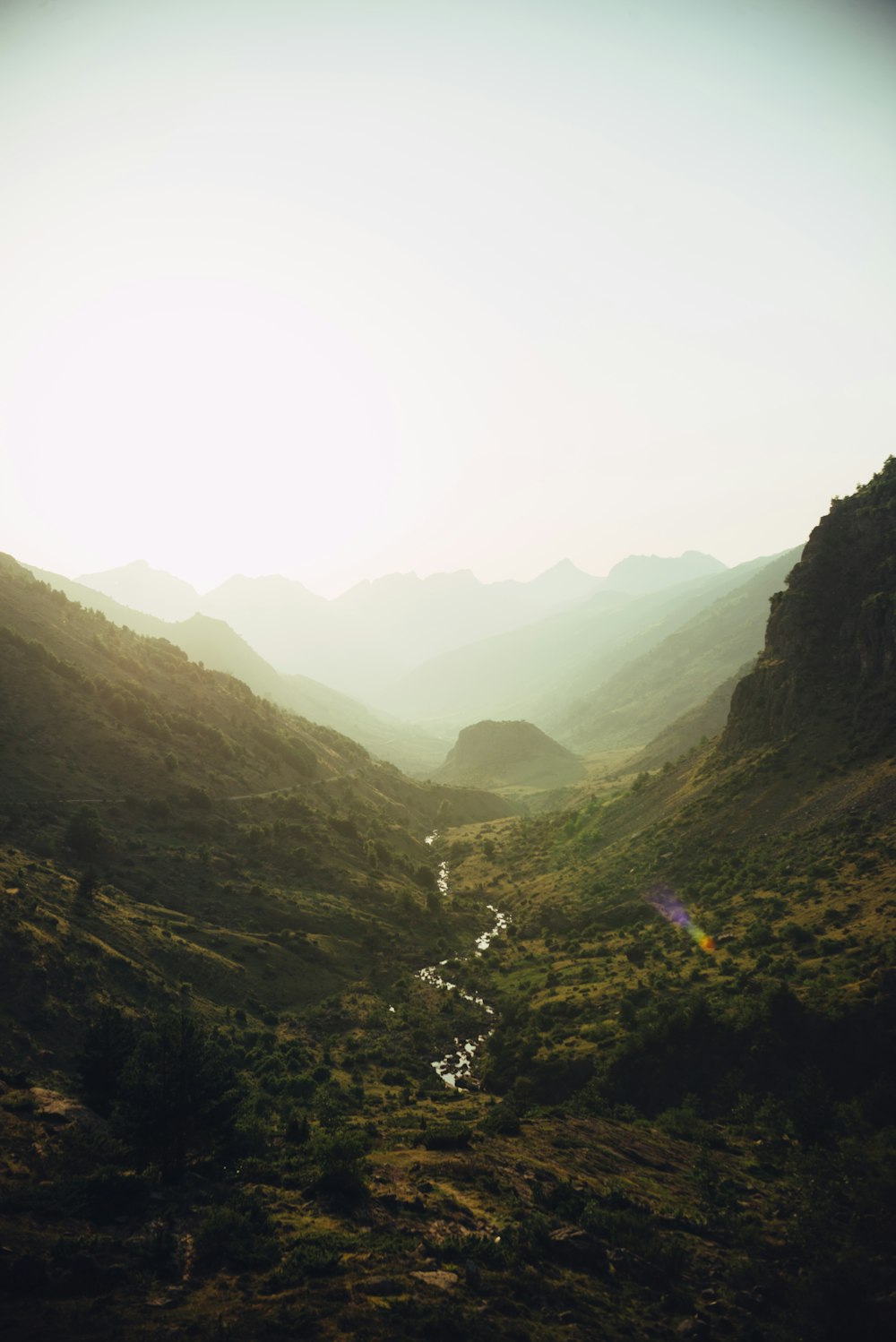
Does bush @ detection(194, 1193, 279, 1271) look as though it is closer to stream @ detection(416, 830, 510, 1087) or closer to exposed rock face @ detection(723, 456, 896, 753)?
stream @ detection(416, 830, 510, 1087)

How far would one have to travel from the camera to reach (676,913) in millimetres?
57812

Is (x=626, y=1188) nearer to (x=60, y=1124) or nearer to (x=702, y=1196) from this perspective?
(x=702, y=1196)

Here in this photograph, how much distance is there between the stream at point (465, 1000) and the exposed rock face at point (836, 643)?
37733 millimetres

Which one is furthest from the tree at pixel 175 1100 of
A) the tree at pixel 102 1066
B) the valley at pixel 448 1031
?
the tree at pixel 102 1066

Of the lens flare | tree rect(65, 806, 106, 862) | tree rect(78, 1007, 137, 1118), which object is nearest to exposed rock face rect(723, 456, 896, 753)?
the lens flare

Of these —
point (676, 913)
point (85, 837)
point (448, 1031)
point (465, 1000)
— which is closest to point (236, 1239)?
point (448, 1031)

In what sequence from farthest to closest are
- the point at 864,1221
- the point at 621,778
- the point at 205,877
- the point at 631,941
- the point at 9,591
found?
1. the point at 621,778
2. the point at 9,591
3. the point at 205,877
4. the point at 631,941
5. the point at 864,1221

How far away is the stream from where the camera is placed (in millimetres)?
43469

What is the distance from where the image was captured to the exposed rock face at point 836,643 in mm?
61406

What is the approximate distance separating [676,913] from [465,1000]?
2147 cm

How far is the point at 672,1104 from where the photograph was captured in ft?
117

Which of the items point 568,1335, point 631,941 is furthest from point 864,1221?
point 631,941

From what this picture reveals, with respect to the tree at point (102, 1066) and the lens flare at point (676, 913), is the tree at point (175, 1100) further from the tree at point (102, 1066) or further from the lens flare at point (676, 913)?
the lens flare at point (676, 913)

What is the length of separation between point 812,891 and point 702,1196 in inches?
1137
